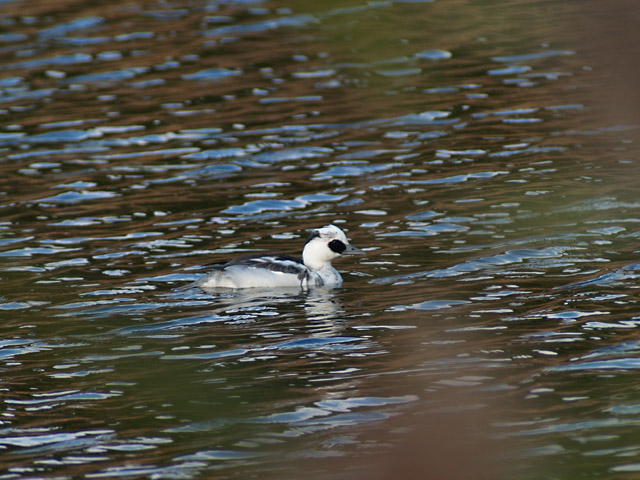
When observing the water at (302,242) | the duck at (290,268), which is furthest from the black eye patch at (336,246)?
the water at (302,242)

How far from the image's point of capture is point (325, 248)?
12586 millimetres

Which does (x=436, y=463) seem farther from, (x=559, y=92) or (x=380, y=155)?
(x=559, y=92)

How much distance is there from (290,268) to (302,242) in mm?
1938

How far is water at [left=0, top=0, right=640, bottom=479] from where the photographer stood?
21.4ft

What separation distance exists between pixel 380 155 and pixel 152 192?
4.36m

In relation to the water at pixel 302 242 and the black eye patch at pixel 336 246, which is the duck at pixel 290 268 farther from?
the water at pixel 302 242

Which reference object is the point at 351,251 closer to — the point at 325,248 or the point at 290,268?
the point at 325,248

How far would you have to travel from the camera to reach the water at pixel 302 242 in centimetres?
651

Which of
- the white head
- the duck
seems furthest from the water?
the white head

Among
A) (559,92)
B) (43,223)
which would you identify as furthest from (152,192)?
(559,92)

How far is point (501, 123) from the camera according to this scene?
63.1 ft

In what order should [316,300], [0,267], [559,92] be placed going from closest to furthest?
[316,300]
[0,267]
[559,92]

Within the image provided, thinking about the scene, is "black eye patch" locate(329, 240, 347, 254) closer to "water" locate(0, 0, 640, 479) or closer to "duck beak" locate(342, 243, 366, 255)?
"duck beak" locate(342, 243, 366, 255)

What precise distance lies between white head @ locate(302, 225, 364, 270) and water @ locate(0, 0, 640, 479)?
1.48 ft
